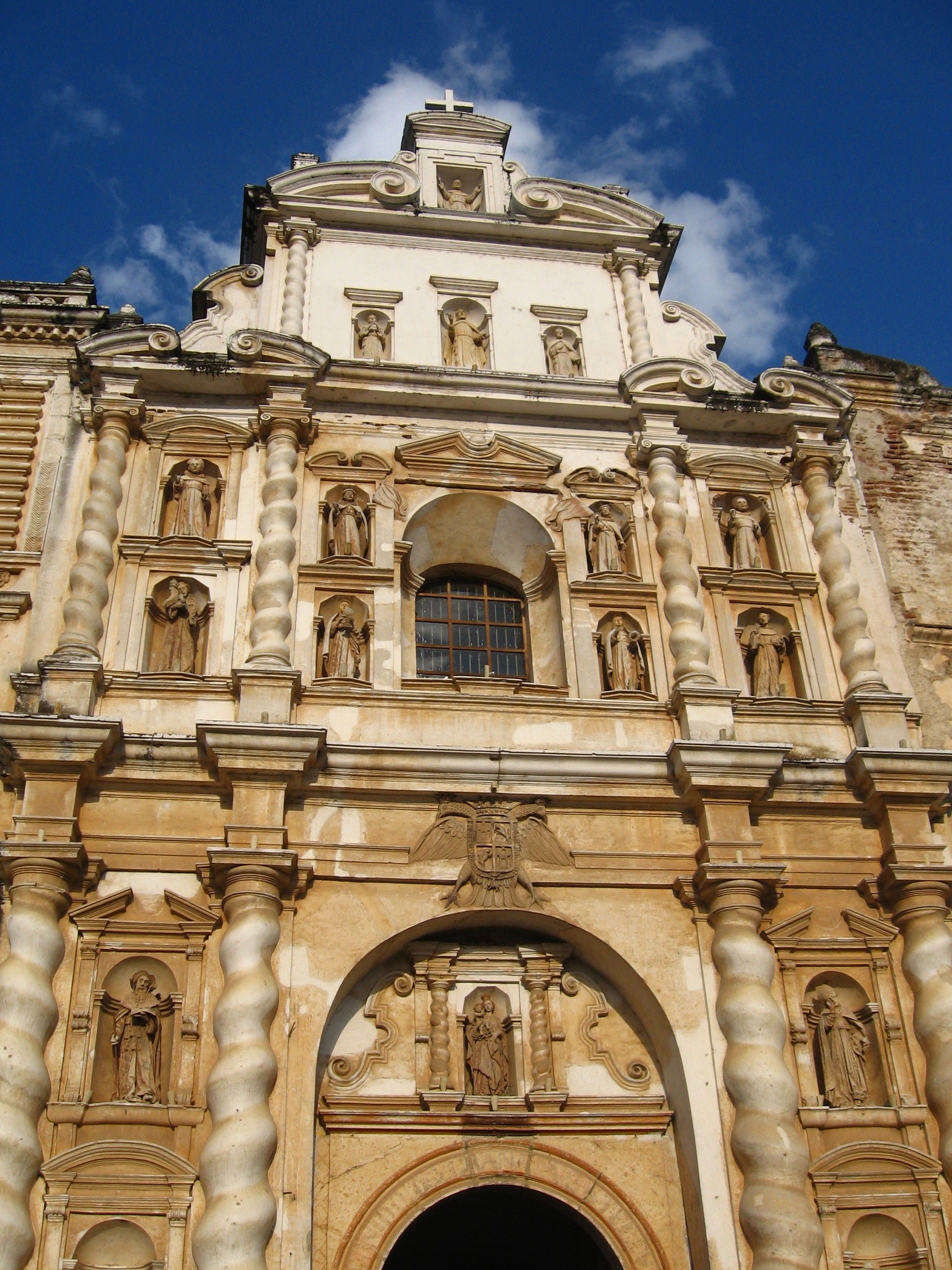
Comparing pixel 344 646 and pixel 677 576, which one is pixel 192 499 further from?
pixel 677 576

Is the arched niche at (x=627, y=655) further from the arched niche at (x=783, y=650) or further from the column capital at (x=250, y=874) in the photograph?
the column capital at (x=250, y=874)

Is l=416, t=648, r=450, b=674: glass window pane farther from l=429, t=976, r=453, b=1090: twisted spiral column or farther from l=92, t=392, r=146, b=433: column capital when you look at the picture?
l=92, t=392, r=146, b=433: column capital

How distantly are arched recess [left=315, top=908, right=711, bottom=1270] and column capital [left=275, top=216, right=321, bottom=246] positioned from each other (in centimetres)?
794

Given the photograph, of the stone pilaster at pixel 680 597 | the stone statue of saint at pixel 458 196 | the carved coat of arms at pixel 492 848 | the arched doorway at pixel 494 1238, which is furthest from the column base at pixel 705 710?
the stone statue of saint at pixel 458 196

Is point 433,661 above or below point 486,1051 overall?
above

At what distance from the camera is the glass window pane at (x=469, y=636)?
12820 mm

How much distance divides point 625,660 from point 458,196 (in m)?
6.79

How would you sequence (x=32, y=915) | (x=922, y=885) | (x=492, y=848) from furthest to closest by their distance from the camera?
(x=922, y=885) < (x=492, y=848) < (x=32, y=915)

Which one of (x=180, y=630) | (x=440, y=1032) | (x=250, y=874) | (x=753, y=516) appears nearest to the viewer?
(x=250, y=874)

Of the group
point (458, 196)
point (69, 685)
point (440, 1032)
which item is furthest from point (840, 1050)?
point (458, 196)

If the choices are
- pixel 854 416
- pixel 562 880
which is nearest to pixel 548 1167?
pixel 562 880

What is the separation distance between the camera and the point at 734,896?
10.4 metres

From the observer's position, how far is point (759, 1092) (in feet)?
31.4

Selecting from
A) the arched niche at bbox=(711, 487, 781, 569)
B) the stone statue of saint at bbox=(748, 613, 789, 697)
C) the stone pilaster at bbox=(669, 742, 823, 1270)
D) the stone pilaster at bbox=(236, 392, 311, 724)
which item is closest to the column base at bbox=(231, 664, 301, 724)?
the stone pilaster at bbox=(236, 392, 311, 724)
